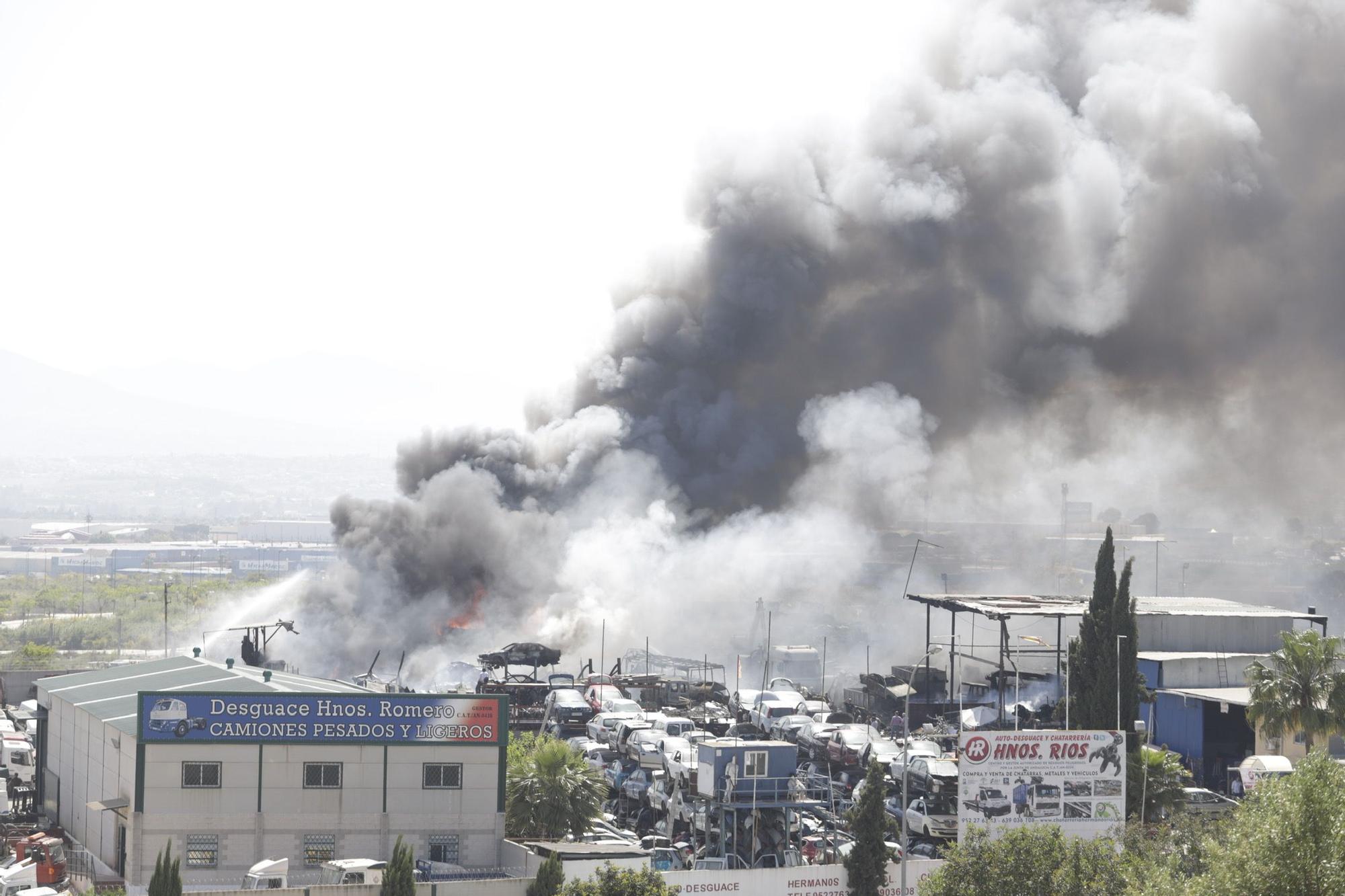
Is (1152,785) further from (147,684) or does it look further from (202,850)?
→ (147,684)

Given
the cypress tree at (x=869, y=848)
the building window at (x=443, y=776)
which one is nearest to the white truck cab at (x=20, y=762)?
the building window at (x=443, y=776)

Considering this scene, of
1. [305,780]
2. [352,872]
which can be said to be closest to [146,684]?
[305,780]

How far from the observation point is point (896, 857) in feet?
95.3

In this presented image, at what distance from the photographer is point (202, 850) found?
94.2ft

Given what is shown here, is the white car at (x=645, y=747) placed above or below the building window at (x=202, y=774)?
below

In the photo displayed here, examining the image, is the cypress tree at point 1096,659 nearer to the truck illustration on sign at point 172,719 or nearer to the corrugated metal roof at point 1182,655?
the corrugated metal roof at point 1182,655

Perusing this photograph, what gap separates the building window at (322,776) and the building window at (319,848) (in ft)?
2.85

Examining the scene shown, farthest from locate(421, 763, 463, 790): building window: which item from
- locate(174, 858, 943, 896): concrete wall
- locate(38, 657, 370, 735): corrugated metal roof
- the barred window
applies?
the barred window

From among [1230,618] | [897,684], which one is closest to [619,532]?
[897,684]

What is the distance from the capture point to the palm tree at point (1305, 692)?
114 feet

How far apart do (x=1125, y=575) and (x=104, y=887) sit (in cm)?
2323

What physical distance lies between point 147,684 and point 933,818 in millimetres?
17548

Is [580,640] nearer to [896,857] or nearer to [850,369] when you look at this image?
[850,369]

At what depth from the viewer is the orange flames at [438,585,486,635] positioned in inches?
2630
